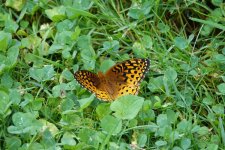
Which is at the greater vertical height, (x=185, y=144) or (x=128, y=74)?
(x=128, y=74)

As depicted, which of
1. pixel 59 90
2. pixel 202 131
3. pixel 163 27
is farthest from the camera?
pixel 163 27

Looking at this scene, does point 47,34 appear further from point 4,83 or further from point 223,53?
point 223,53

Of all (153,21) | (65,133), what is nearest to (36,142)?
(65,133)

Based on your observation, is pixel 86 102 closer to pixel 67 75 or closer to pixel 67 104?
pixel 67 104

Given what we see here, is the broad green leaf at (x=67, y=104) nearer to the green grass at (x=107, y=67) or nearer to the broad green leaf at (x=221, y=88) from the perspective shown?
the green grass at (x=107, y=67)

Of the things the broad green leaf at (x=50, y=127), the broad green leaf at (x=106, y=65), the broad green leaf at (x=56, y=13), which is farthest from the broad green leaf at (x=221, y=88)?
the broad green leaf at (x=56, y=13)

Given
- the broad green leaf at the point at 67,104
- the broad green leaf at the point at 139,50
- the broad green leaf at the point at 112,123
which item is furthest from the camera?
the broad green leaf at the point at 139,50

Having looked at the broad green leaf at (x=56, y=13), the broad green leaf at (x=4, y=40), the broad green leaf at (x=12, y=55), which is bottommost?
the broad green leaf at (x=12, y=55)

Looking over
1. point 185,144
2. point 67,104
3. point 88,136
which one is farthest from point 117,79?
point 185,144
